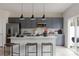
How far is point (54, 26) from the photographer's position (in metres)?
8.38

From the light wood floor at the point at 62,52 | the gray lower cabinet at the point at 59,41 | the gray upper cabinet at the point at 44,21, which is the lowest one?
the light wood floor at the point at 62,52

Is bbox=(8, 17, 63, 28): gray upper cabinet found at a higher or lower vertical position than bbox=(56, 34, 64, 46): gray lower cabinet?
higher

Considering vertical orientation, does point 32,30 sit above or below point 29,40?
above

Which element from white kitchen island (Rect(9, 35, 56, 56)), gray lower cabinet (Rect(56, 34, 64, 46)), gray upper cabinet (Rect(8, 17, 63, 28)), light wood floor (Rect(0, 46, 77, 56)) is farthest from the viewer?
gray upper cabinet (Rect(8, 17, 63, 28))

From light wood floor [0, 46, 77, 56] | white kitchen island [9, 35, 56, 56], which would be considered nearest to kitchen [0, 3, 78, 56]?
white kitchen island [9, 35, 56, 56]

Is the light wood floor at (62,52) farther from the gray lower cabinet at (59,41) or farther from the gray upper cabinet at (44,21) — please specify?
the gray upper cabinet at (44,21)

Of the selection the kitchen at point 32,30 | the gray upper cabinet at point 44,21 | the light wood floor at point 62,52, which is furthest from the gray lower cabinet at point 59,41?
the gray upper cabinet at point 44,21

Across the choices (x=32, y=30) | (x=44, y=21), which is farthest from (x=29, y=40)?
(x=44, y=21)

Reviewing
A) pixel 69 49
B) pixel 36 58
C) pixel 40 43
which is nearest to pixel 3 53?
pixel 40 43

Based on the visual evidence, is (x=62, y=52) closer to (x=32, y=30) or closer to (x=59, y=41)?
(x=59, y=41)

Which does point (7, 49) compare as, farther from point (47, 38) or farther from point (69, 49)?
point (69, 49)

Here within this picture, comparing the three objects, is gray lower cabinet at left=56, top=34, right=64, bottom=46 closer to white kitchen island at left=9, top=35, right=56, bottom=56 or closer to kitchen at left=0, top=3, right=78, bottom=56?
kitchen at left=0, top=3, right=78, bottom=56

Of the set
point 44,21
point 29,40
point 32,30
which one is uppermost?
point 44,21

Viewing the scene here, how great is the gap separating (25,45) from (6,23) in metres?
2.47
